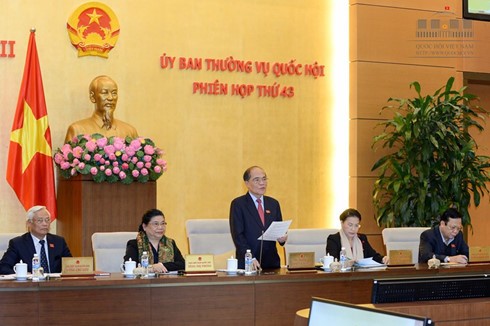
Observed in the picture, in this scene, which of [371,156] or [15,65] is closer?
[15,65]

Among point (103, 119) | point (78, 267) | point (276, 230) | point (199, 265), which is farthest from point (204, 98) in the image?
point (78, 267)

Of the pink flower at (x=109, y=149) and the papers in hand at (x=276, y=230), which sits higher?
the pink flower at (x=109, y=149)

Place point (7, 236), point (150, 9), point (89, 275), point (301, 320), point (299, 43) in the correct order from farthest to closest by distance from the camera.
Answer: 1. point (299, 43)
2. point (150, 9)
3. point (7, 236)
4. point (89, 275)
5. point (301, 320)

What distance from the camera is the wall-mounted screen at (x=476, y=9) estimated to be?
7938 mm

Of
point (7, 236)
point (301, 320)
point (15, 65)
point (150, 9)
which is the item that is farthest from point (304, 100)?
point (301, 320)

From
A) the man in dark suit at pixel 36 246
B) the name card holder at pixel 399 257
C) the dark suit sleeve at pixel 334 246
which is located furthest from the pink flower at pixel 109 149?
the name card holder at pixel 399 257

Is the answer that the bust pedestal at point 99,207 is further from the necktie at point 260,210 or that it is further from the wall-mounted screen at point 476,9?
the wall-mounted screen at point 476,9

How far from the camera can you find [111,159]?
7.53 metres

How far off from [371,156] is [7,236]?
15.6 feet

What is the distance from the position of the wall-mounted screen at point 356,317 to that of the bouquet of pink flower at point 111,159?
5.15 m

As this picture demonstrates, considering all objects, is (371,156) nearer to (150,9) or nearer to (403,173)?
(403,173)

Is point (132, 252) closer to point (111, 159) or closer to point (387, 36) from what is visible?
point (111, 159)

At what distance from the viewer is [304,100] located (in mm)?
9609

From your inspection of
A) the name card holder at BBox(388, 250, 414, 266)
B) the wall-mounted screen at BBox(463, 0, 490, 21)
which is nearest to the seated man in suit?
the name card holder at BBox(388, 250, 414, 266)
